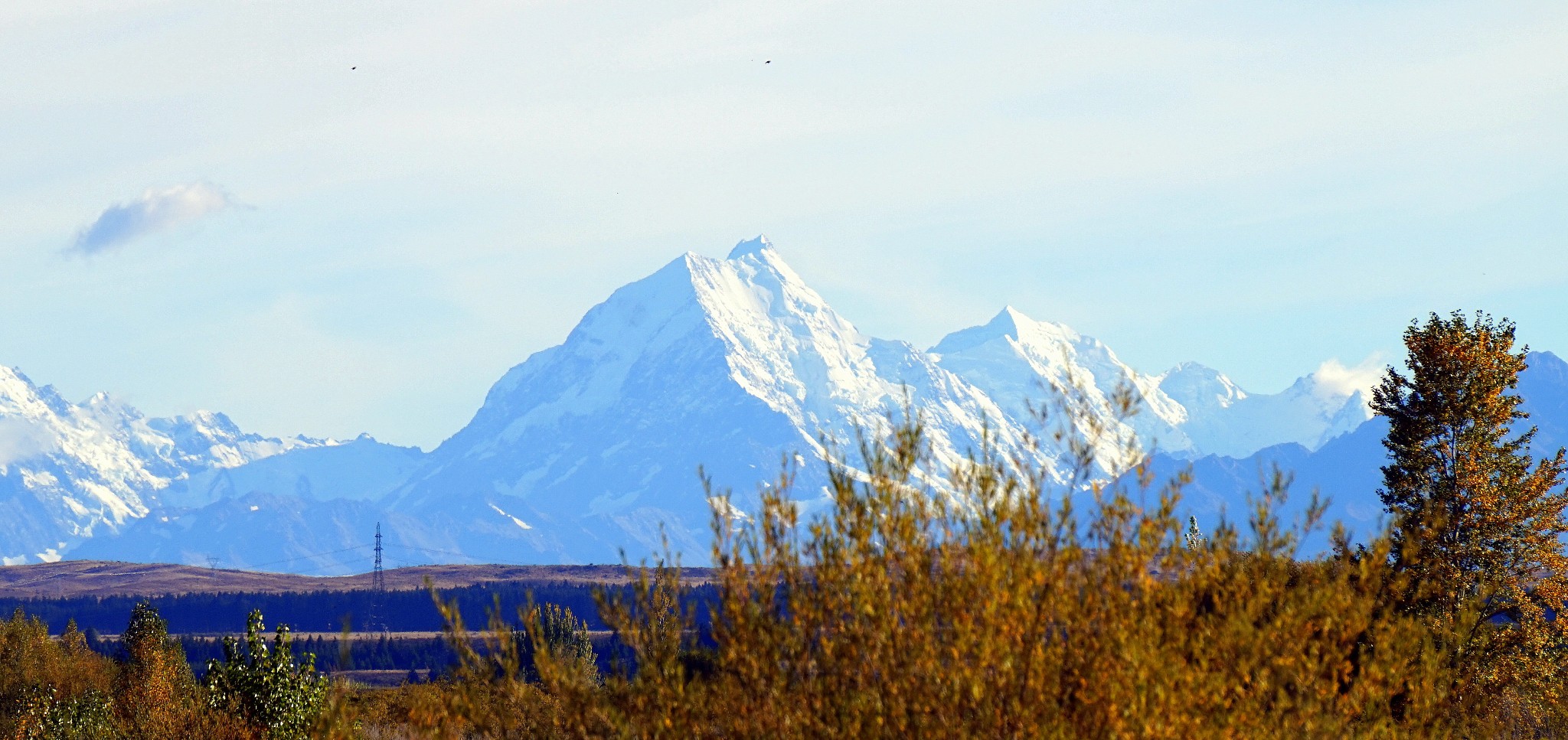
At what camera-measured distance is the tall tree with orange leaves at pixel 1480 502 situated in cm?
4422

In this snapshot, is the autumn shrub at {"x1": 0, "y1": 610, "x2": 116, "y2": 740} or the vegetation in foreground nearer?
the vegetation in foreground

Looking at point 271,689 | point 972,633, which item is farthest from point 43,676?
point 972,633

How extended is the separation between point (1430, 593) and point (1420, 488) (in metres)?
5.80

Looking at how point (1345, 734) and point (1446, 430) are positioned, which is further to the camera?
point (1446, 430)

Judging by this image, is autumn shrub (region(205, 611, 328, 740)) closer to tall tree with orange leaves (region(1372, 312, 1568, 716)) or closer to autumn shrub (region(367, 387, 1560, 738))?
autumn shrub (region(367, 387, 1560, 738))

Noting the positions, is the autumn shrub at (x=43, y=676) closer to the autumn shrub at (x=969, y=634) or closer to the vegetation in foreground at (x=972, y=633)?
the vegetation in foreground at (x=972, y=633)

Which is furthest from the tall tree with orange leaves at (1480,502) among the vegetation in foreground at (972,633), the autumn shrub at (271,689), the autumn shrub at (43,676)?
the autumn shrub at (43,676)

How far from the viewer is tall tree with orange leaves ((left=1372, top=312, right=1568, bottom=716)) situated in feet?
145

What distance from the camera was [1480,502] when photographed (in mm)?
46719

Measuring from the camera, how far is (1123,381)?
61.6 feet

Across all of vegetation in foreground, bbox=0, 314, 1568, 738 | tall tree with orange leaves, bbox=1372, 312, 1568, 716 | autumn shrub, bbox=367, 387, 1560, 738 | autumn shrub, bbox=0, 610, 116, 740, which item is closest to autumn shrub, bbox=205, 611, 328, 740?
autumn shrub, bbox=0, 610, 116, 740

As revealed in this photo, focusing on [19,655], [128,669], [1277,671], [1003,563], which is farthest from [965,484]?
[19,655]

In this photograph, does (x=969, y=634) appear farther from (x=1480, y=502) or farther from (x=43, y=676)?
(x=43, y=676)

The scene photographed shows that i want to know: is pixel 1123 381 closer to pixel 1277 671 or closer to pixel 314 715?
pixel 1277 671
